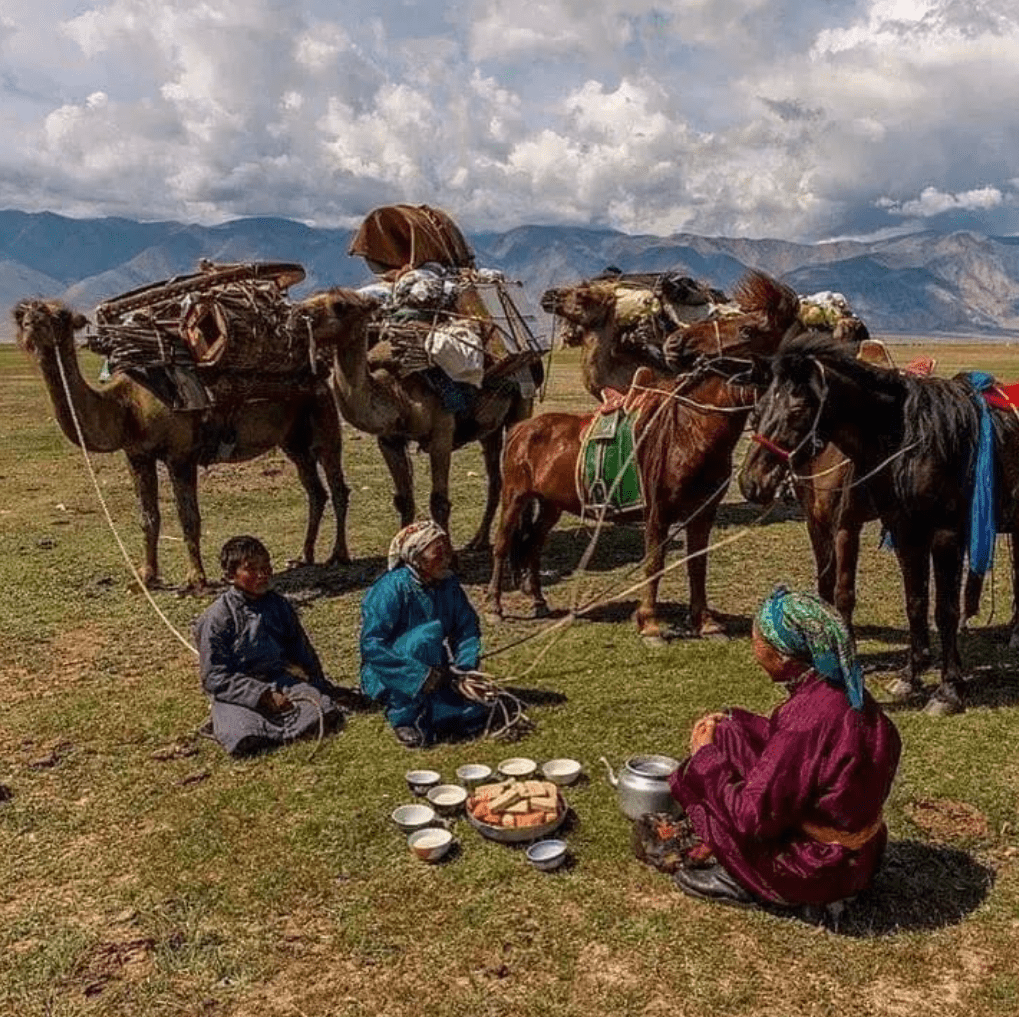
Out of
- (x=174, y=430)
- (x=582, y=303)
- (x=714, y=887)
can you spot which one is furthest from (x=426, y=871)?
(x=582, y=303)

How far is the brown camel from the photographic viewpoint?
9391 millimetres

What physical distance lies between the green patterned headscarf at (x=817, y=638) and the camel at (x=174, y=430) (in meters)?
7.28

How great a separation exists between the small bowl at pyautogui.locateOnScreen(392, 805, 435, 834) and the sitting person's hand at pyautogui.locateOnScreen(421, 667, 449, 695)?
1.02m

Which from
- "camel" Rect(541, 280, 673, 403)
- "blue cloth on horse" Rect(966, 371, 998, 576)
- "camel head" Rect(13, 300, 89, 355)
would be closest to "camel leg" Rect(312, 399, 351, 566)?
"camel" Rect(541, 280, 673, 403)

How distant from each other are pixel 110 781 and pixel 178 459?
4.51m

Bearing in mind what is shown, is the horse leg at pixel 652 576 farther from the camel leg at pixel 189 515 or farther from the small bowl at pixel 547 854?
the camel leg at pixel 189 515

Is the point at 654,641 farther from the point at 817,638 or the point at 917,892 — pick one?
the point at 817,638

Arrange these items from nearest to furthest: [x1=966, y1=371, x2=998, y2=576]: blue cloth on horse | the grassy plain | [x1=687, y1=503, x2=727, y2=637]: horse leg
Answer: the grassy plain → [x1=966, y1=371, x2=998, y2=576]: blue cloth on horse → [x1=687, y1=503, x2=727, y2=637]: horse leg

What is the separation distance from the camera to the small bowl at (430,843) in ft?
16.2

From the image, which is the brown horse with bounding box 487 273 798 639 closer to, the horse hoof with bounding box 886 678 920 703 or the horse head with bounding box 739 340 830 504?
the horse head with bounding box 739 340 830 504

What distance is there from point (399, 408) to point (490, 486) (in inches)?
89.8

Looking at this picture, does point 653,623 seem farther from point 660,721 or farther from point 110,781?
point 110,781

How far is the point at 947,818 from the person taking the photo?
207 inches

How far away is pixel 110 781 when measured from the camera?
6039 mm
